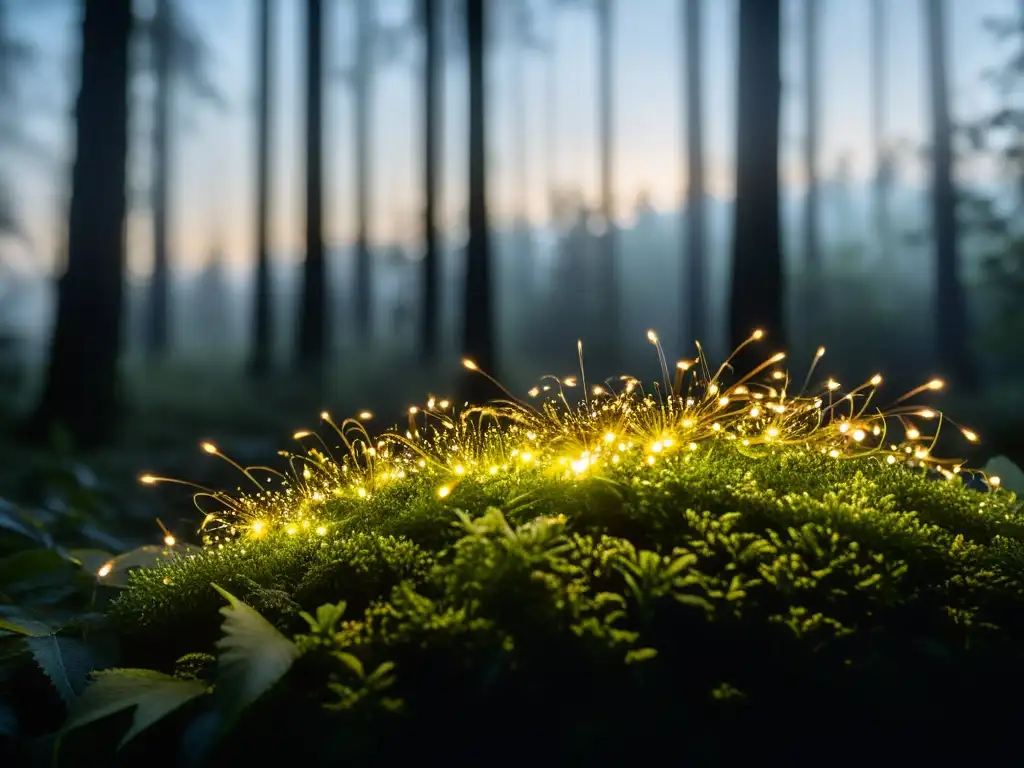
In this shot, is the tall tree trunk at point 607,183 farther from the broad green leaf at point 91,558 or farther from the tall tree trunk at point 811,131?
the broad green leaf at point 91,558

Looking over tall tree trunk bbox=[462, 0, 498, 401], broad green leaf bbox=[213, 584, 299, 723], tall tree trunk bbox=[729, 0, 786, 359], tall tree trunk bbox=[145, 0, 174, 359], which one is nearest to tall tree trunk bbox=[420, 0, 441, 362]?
tall tree trunk bbox=[462, 0, 498, 401]

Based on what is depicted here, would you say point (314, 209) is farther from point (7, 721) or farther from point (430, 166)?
point (7, 721)

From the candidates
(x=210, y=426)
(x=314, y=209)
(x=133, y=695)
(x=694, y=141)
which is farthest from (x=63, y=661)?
(x=694, y=141)

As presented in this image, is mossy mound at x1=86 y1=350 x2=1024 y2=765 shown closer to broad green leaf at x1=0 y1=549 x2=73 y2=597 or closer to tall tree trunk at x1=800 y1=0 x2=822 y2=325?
broad green leaf at x1=0 y1=549 x2=73 y2=597

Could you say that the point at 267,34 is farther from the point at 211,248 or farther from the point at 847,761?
the point at 211,248

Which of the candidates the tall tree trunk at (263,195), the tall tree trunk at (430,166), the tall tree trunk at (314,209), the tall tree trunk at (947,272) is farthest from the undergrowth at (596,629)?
the tall tree trunk at (947,272)
